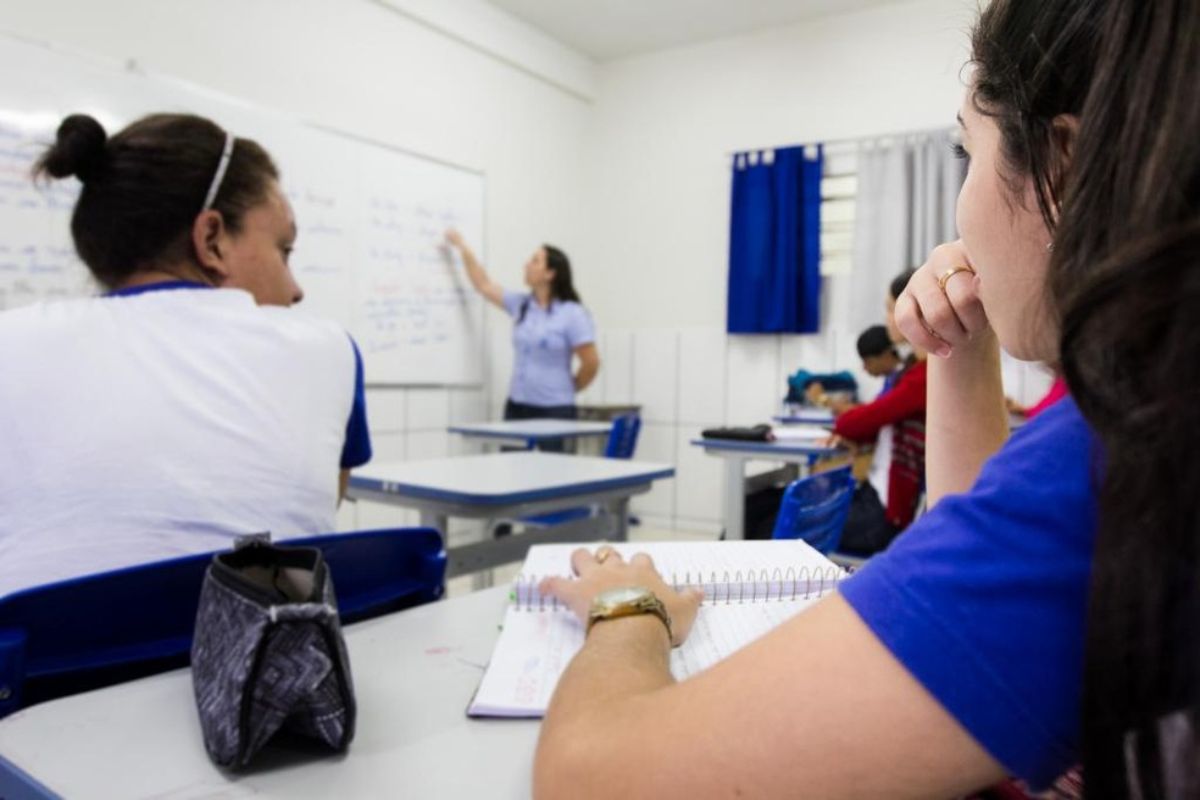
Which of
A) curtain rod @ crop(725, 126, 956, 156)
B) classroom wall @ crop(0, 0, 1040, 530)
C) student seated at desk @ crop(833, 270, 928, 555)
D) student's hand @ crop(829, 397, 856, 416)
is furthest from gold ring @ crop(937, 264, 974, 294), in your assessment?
curtain rod @ crop(725, 126, 956, 156)

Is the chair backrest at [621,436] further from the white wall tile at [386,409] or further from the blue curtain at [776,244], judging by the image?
the blue curtain at [776,244]

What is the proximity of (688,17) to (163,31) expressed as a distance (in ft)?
9.29

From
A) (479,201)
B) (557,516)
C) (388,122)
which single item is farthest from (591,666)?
(479,201)

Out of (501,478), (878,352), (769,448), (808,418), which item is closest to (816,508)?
(501,478)

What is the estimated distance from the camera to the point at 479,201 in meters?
4.81

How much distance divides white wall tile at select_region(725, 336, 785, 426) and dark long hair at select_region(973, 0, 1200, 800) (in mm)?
4653

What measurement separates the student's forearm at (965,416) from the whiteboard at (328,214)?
2291mm

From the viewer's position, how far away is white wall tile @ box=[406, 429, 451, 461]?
4.35m

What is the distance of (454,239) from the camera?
456 cm

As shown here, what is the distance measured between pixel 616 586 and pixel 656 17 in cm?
475

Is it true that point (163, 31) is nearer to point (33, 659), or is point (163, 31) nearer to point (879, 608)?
point (33, 659)

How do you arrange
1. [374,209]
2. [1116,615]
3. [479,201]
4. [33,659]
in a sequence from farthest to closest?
[479,201], [374,209], [33,659], [1116,615]

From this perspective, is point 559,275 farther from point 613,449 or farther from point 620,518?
point 620,518

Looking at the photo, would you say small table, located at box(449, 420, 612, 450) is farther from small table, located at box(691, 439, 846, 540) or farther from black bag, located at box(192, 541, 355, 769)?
black bag, located at box(192, 541, 355, 769)
